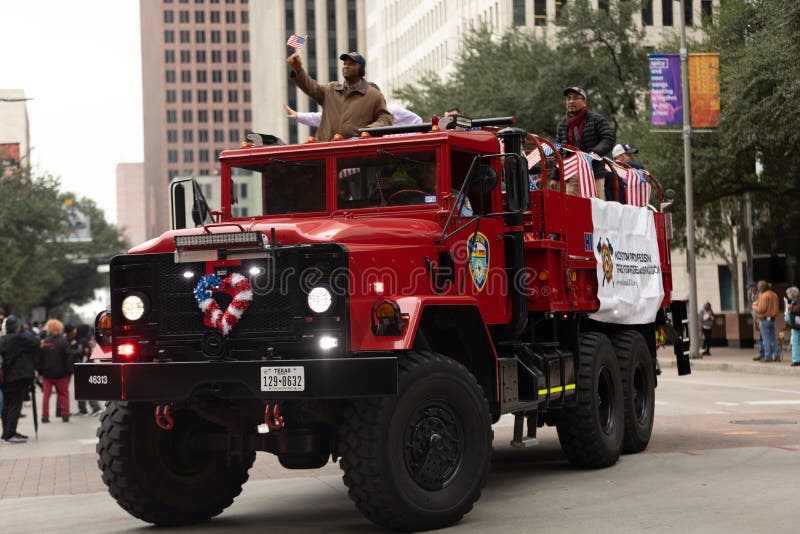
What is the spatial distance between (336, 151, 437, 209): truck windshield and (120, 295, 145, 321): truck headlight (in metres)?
1.75

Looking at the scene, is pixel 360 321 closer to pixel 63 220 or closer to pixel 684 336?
pixel 684 336

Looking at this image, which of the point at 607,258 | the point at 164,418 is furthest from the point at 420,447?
the point at 607,258

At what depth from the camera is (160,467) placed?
32.7 ft

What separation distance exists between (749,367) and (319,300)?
22559 mm

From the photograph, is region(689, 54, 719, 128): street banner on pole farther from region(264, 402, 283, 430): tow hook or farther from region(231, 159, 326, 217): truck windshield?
region(264, 402, 283, 430): tow hook

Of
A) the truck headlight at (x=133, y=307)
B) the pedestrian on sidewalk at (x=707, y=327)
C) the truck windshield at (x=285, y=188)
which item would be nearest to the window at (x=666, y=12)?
the pedestrian on sidewalk at (x=707, y=327)

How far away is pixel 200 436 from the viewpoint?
9.96 metres

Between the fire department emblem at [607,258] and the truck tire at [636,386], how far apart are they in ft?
2.22

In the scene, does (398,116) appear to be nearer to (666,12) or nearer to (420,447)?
(420,447)

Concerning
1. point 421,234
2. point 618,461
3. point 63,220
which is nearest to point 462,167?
point 421,234

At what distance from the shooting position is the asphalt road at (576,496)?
31.0ft

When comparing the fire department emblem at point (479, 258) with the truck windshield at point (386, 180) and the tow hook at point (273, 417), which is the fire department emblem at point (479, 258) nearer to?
the truck windshield at point (386, 180)

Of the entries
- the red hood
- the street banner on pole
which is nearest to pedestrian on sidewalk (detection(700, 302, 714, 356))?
the street banner on pole

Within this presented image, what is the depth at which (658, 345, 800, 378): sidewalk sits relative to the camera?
28686 mm
